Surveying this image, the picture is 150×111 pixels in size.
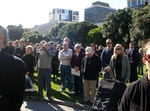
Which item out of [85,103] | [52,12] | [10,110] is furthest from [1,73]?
[52,12]

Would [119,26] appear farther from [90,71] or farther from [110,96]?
[110,96]

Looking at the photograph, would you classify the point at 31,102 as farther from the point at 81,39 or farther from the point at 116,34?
the point at 81,39

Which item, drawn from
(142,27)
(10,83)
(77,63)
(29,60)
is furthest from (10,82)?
(142,27)

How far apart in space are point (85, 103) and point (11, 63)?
5.53 m

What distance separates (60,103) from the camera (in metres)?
7.76

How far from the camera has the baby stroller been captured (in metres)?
5.04

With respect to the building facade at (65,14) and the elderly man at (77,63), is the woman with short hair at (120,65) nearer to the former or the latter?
the elderly man at (77,63)

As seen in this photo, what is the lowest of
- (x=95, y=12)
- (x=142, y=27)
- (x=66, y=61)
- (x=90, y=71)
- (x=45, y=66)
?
(x=90, y=71)

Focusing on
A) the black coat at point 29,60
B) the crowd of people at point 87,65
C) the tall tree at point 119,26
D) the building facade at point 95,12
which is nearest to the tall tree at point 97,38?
the tall tree at point 119,26

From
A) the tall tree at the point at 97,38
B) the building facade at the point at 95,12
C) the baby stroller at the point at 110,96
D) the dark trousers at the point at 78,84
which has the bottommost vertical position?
the dark trousers at the point at 78,84

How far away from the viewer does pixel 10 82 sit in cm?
226

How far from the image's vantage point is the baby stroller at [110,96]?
5.04m

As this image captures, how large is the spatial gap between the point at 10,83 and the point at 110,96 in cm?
324

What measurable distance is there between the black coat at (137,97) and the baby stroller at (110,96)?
10.0ft
